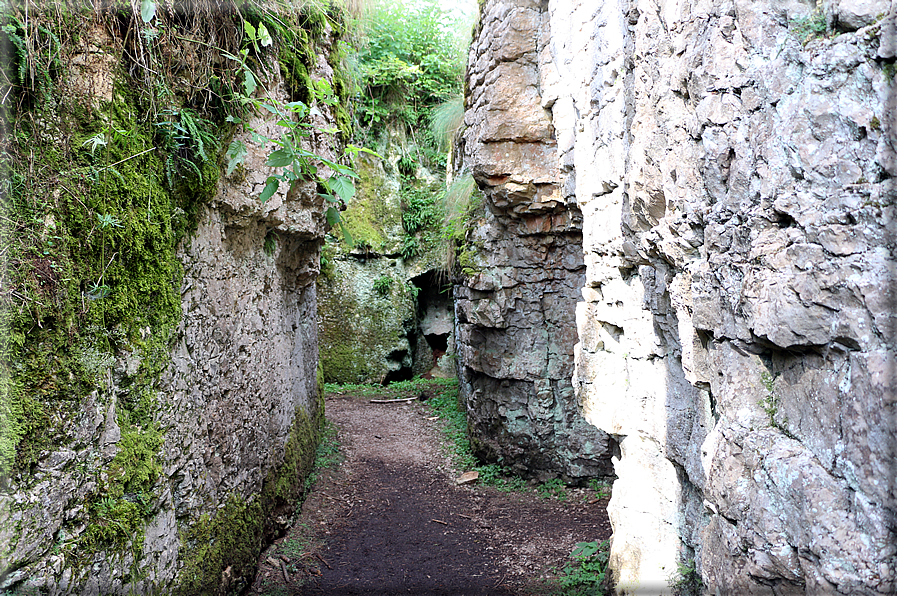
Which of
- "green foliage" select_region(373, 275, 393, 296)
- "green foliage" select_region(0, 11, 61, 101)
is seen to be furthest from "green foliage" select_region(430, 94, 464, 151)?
"green foliage" select_region(0, 11, 61, 101)

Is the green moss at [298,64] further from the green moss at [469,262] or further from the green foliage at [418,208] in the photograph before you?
the green foliage at [418,208]

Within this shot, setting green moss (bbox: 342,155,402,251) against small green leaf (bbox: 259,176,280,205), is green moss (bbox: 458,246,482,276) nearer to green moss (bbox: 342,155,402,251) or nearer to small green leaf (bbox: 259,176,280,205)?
small green leaf (bbox: 259,176,280,205)

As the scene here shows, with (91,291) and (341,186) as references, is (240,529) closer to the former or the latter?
(91,291)

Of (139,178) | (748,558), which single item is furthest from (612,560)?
(139,178)

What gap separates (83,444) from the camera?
225 cm

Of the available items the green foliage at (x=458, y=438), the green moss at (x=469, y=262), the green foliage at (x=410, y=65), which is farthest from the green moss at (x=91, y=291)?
the green foliage at (x=410, y=65)

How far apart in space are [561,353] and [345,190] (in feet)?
14.4

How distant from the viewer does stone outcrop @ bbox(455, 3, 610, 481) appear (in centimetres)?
617

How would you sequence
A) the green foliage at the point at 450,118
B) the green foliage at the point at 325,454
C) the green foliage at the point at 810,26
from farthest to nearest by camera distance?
the green foliage at the point at 450,118 < the green foliage at the point at 325,454 < the green foliage at the point at 810,26

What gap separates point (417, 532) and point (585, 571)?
1.62 meters

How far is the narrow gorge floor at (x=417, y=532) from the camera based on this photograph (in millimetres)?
4312

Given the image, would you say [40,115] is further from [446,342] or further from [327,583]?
[446,342]

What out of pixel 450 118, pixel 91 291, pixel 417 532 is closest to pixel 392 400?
pixel 417 532

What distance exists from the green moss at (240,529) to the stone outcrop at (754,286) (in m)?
2.42
